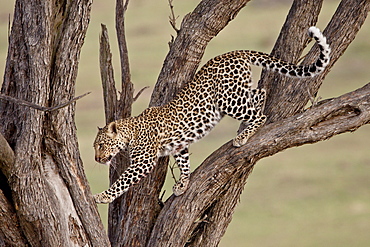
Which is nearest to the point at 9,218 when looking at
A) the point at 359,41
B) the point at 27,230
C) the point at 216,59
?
the point at 27,230

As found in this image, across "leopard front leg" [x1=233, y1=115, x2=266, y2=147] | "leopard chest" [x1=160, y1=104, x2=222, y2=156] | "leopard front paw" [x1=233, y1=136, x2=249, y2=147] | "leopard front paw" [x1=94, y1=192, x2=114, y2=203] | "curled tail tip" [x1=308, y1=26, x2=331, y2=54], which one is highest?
"curled tail tip" [x1=308, y1=26, x2=331, y2=54]

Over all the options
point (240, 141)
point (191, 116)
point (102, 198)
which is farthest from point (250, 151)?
point (102, 198)

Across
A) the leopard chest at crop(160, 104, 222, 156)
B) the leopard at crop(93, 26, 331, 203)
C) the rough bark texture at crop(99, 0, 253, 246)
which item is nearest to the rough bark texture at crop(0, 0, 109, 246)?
the leopard at crop(93, 26, 331, 203)

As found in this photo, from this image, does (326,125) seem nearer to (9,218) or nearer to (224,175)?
(224,175)

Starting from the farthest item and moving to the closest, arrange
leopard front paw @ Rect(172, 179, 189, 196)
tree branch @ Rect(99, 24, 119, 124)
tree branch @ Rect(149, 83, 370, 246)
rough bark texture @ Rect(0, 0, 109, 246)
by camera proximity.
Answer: tree branch @ Rect(99, 24, 119, 124) → leopard front paw @ Rect(172, 179, 189, 196) → tree branch @ Rect(149, 83, 370, 246) → rough bark texture @ Rect(0, 0, 109, 246)

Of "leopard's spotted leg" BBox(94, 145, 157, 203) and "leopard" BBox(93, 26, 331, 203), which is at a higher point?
"leopard" BBox(93, 26, 331, 203)

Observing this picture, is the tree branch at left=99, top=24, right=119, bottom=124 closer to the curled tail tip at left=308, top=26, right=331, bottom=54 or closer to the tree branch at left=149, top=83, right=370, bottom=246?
the tree branch at left=149, top=83, right=370, bottom=246

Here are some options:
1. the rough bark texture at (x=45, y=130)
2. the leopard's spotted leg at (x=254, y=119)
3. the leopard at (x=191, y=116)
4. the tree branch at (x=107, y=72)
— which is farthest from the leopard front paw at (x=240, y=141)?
the tree branch at (x=107, y=72)

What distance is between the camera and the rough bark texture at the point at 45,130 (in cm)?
605

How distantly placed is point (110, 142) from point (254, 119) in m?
1.41

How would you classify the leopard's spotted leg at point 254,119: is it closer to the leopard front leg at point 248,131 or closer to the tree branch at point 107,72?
the leopard front leg at point 248,131

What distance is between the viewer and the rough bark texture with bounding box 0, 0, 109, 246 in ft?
19.9

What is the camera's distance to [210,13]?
7.12 m

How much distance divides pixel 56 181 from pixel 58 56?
1048 millimetres
